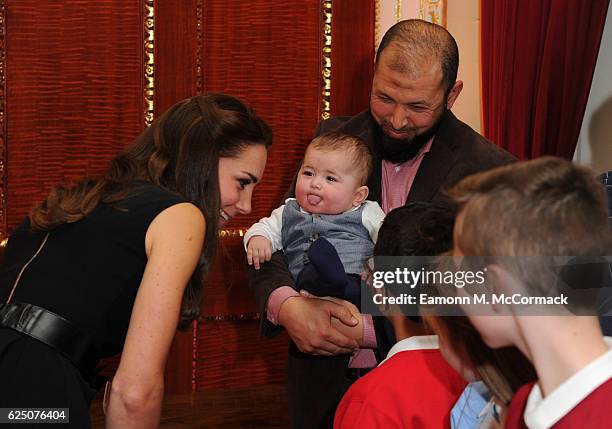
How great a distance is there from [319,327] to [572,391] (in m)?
1.38

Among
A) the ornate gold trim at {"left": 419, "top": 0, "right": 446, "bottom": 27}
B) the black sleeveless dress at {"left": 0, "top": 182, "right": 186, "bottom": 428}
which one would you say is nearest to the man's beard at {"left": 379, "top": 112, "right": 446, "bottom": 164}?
the black sleeveless dress at {"left": 0, "top": 182, "right": 186, "bottom": 428}

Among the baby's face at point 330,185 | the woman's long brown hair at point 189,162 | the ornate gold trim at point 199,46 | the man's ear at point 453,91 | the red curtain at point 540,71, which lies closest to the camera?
the woman's long brown hair at point 189,162

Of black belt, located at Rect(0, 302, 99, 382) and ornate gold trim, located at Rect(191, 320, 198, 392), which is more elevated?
black belt, located at Rect(0, 302, 99, 382)

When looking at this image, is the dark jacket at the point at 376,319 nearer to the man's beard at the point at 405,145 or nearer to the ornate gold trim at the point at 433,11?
the man's beard at the point at 405,145

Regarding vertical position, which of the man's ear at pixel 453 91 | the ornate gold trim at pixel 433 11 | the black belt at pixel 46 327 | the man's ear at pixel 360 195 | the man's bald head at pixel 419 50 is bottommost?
the black belt at pixel 46 327

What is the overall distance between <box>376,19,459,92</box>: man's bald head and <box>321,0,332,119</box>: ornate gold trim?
5.55 feet

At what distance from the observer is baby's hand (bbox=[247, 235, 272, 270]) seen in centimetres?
269

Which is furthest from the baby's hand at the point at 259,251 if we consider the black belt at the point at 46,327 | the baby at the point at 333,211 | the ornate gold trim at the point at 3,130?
the ornate gold trim at the point at 3,130

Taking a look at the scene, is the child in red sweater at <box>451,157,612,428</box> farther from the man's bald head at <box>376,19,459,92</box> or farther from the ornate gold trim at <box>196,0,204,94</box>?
the ornate gold trim at <box>196,0,204,94</box>

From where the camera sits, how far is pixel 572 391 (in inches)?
42.5

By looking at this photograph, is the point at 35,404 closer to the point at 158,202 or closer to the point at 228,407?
the point at 158,202

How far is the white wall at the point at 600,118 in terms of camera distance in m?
3.53

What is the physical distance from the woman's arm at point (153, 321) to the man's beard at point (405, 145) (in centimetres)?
103

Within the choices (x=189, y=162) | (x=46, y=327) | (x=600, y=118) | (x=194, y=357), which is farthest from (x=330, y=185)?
(x=194, y=357)
